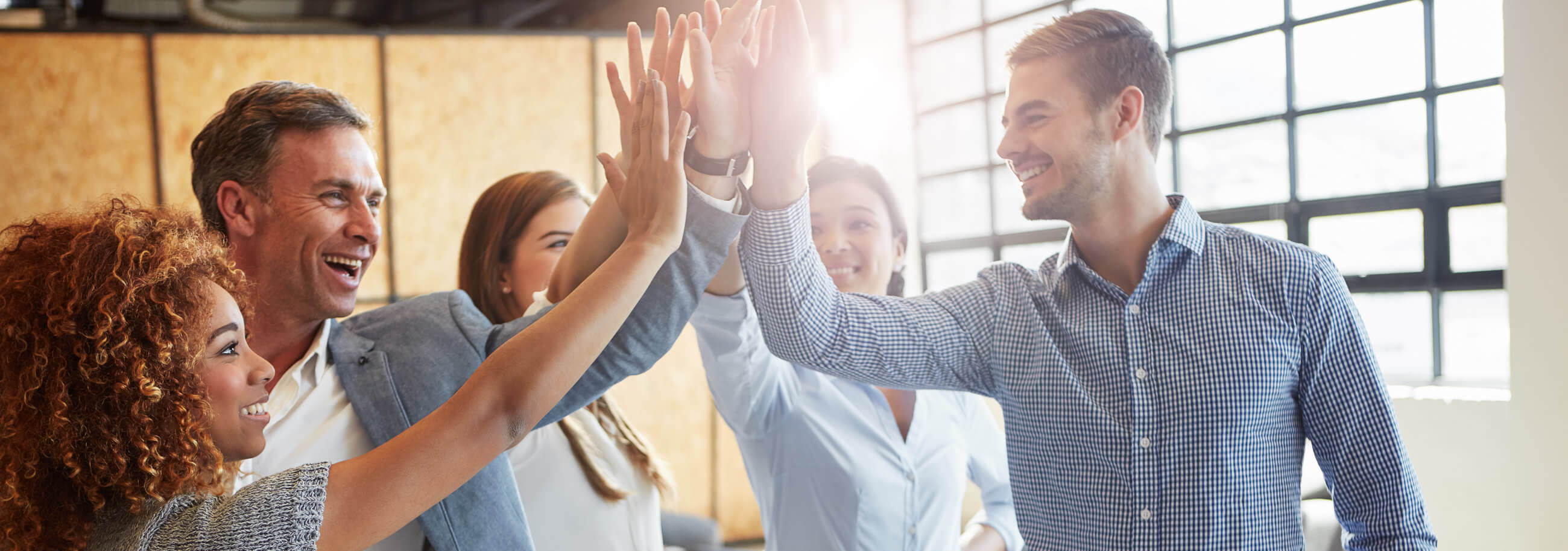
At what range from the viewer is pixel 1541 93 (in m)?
2.85

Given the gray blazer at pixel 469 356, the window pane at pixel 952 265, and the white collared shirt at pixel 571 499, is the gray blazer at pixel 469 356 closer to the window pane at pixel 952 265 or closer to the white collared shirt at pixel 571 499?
the white collared shirt at pixel 571 499

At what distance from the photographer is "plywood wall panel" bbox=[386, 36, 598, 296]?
17.0 ft

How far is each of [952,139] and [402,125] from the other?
Answer: 3.08 m

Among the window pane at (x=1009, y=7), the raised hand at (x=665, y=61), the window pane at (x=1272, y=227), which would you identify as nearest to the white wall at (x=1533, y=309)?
the window pane at (x=1272, y=227)

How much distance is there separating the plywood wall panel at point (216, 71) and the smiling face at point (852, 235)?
3395mm

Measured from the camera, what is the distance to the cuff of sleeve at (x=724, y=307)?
5.44ft

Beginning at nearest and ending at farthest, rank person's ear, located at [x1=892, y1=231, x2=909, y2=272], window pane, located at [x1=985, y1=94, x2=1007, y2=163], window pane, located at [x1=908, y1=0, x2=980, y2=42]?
person's ear, located at [x1=892, y1=231, x2=909, y2=272] < window pane, located at [x1=985, y1=94, x2=1007, y2=163] < window pane, located at [x1=908, y1=0, x2=980, y2=42]

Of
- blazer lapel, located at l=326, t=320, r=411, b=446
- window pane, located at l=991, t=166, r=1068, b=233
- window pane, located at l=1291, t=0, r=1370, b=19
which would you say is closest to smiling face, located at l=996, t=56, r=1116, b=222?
blazer lapel, located at l=326, t=320, r=411, b=446

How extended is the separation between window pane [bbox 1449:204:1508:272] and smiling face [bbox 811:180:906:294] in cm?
231

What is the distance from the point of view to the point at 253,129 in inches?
57.8

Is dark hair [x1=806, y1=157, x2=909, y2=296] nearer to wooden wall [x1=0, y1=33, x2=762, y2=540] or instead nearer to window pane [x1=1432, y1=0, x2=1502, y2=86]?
window pane [x1=1432, y1=0, x2=1502, y2=86]

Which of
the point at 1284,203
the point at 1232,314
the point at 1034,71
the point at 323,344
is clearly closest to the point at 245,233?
the point at 323,344

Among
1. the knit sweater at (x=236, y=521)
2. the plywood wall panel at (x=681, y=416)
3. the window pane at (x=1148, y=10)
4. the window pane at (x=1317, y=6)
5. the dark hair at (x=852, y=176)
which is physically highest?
the window pane at (x=1148, y=10)

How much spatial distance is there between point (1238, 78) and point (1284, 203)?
585mm
